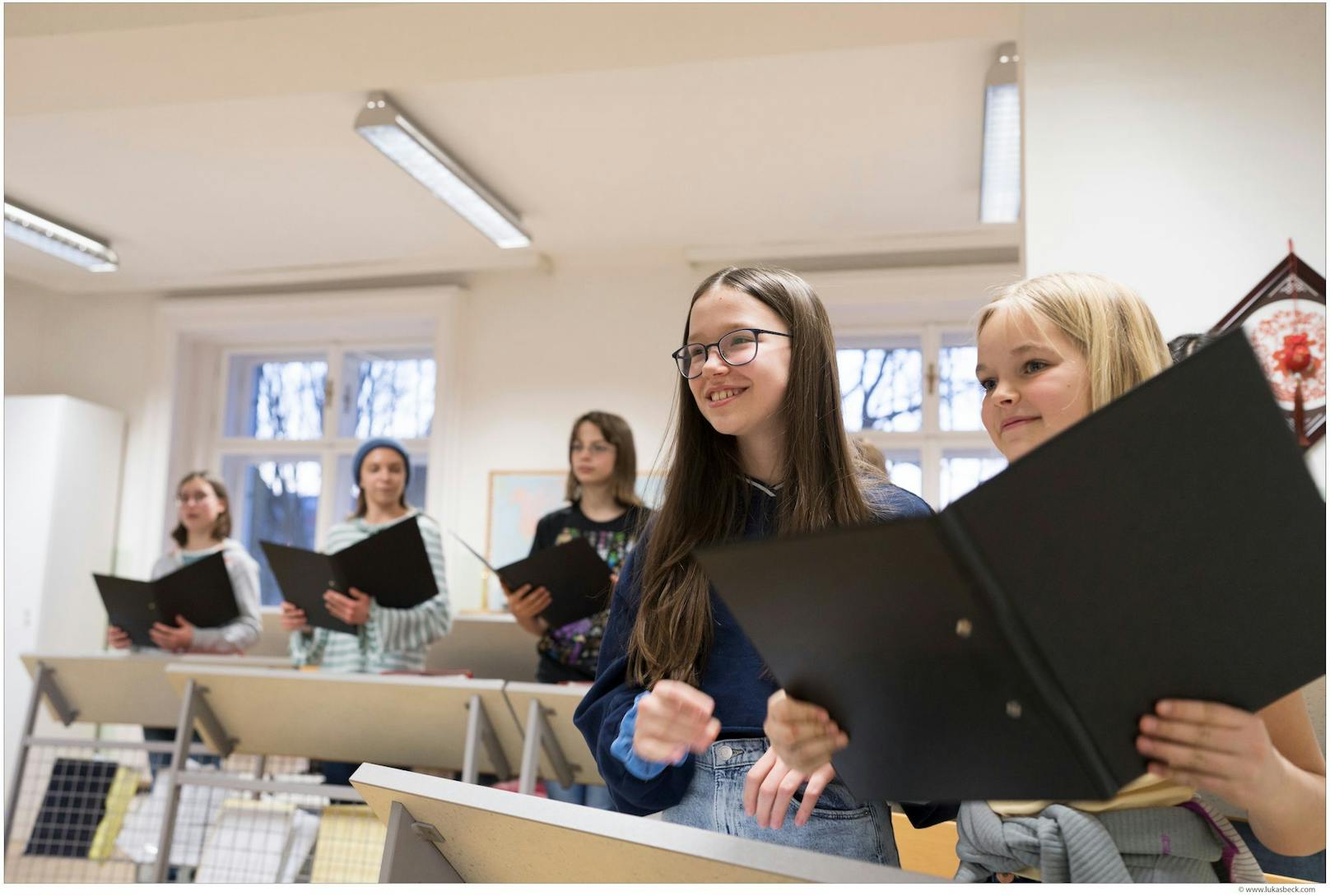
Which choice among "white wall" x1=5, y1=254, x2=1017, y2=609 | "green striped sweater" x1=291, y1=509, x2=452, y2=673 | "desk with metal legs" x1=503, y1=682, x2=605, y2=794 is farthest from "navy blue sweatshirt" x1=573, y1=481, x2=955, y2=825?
"white wall" x1=5, y1=254, x2=1017, y2=609

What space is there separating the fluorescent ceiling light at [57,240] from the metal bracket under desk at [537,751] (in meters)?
4.14

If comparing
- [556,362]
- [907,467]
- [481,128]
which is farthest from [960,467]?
[481,128]

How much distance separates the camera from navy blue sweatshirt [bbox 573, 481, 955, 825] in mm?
1153

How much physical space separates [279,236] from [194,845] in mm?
3450

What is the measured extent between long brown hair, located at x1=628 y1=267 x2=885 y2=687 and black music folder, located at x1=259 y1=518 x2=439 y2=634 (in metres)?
1.50

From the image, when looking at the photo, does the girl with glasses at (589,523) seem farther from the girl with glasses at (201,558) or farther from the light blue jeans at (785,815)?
the light blue jeans at (785,815)

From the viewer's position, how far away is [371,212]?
5.21 metres

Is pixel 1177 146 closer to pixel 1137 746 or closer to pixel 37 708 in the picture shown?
pixel 1137 746

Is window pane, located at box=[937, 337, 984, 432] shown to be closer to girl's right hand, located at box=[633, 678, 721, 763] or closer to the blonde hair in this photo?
the blonde hair

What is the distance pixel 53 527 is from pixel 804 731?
6.04m

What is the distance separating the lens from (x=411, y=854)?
0.96 metres

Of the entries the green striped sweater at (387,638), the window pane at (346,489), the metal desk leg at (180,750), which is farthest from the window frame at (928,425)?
the metal desk leg at (180,750)

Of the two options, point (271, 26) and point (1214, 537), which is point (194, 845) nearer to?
point (271, 26)

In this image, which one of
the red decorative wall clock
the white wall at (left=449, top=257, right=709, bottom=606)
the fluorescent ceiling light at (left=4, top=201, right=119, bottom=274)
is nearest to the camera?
the red decorative wall clock
